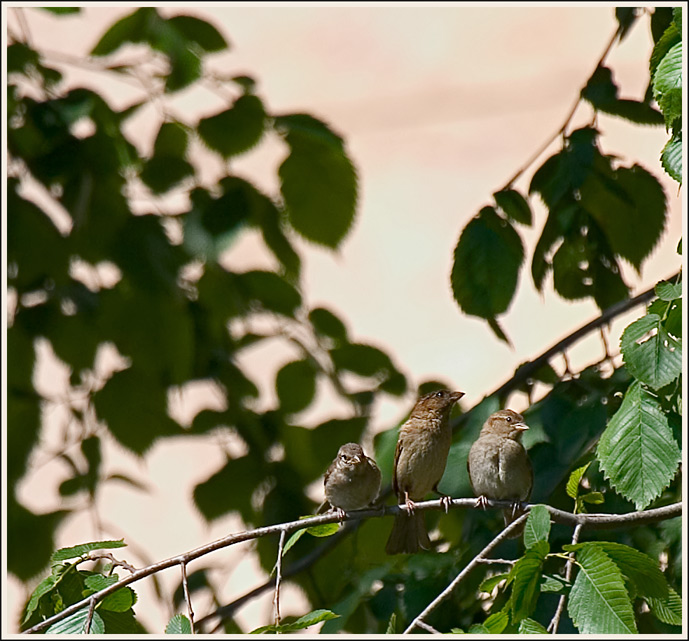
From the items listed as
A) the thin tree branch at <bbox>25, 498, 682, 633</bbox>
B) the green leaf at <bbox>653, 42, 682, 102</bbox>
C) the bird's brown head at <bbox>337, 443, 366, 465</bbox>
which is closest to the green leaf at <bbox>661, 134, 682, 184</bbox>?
the green leaf at <bbox>653, 42, 682, 102</bbox>

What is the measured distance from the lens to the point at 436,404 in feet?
4.75

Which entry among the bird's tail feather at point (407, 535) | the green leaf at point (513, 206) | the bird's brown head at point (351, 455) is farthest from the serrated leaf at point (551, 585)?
the green leaf at point (513, 206)

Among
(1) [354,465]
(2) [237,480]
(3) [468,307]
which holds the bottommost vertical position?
(2) [237,480]

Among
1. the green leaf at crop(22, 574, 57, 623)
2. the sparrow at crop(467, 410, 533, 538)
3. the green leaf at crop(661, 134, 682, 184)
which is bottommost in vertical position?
the sparrow at crop(467, 410, 533, 538)

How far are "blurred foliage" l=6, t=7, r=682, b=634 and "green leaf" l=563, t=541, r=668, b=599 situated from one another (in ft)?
1.13

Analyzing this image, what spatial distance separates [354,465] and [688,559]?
0.52m

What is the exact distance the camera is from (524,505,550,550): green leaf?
33.9 inches

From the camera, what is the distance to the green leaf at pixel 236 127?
6.23 feet

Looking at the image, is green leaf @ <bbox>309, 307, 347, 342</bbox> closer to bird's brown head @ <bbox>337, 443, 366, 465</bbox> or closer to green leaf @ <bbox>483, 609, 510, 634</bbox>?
bird's brown head @ <bbox>337, 443, 366, 465</bbox>

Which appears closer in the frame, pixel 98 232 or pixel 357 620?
pixel 357 620

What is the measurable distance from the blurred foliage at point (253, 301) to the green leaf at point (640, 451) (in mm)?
320

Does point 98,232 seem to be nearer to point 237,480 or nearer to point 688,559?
point 237,480

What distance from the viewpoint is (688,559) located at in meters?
0.86

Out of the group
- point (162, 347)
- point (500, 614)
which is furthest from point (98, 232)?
point (500, 614)
